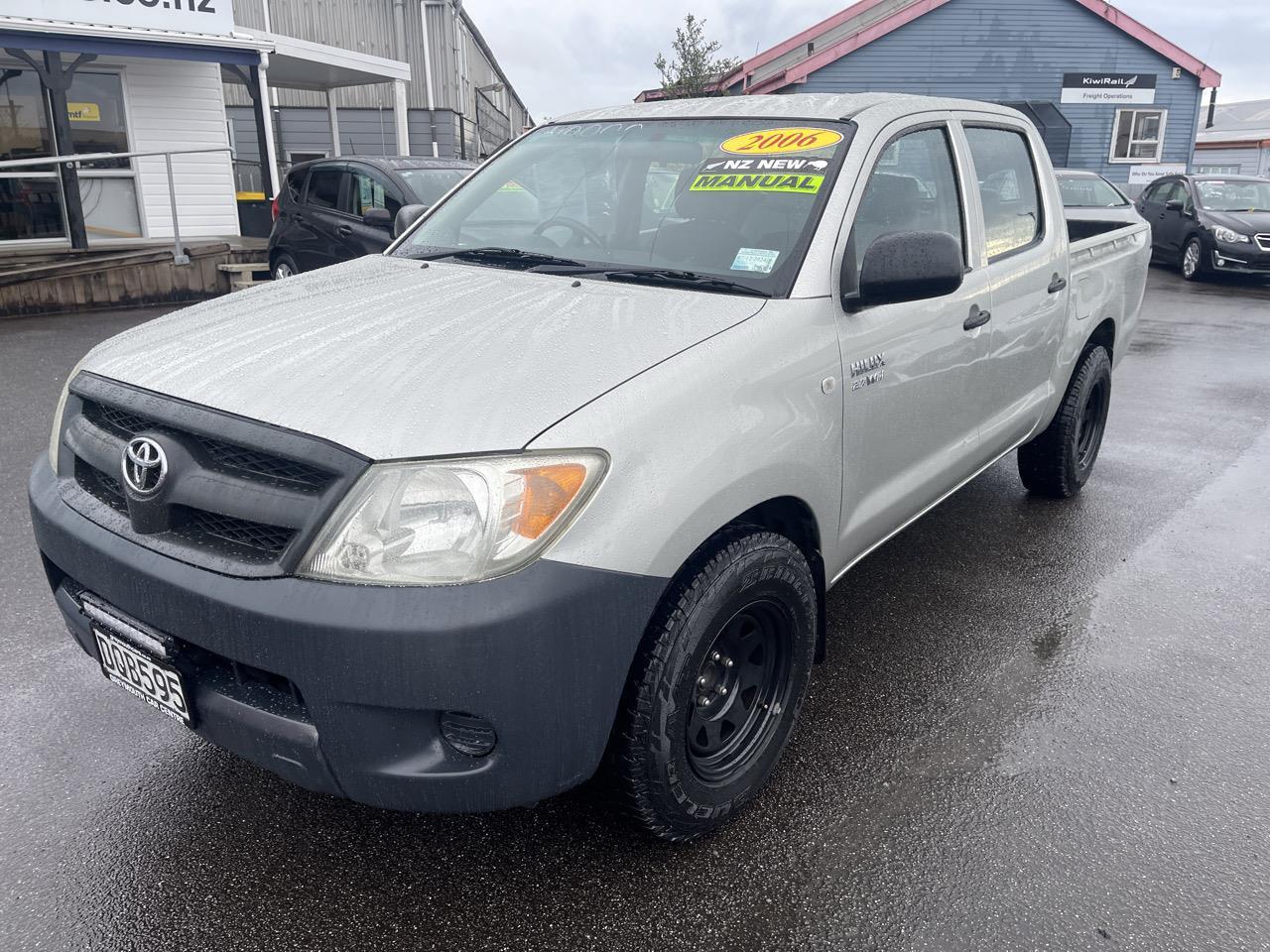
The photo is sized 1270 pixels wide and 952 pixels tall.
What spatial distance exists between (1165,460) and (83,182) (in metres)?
13.5

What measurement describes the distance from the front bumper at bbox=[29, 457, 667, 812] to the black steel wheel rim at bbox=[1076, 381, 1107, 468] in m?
3.80

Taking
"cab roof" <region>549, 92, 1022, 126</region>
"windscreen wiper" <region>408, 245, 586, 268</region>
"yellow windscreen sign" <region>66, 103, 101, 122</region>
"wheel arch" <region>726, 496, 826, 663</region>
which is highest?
"yellow windscreen sign" <region>66, 103, 101, 122</region>

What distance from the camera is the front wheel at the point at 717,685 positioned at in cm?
211

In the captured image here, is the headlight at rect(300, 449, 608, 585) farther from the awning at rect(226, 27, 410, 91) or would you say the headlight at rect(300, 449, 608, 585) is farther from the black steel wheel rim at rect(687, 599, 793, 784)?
the awning at rect(226, 27, 410, 91)

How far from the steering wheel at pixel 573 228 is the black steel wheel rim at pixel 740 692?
129cm

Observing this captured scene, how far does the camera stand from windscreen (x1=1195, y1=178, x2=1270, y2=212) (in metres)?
15.1

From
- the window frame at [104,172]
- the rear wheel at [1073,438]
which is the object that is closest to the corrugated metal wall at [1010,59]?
the window frame at [104,172]

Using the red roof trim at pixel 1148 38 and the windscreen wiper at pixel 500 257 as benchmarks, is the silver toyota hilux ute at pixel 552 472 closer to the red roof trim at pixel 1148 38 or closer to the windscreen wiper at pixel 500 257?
the windscreen wiper at pixel 500 257

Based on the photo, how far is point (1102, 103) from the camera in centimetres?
2395

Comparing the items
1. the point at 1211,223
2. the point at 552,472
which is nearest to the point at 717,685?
the point at 552,472

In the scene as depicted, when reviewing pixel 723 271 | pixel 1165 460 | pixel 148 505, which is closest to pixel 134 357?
pixel 148 505

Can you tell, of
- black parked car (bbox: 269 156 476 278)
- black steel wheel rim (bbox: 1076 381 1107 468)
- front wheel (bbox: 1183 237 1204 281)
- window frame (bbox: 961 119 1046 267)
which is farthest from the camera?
front wheel (bbox: 1183 237 1204 281)

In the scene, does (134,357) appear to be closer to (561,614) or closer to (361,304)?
(361,304)

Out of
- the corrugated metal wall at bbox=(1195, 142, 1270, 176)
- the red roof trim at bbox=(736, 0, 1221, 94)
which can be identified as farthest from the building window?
the corrugated metal wall at bbox=(1195, 142, 1270, 176)
